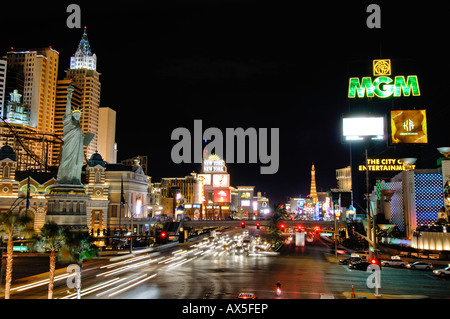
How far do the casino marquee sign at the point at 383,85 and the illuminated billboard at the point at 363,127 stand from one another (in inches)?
509

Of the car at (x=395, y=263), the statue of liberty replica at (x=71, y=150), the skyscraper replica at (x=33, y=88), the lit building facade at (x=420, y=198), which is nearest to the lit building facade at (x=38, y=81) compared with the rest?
the skyscraper replica at (x=33, y=88)

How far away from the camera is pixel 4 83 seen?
16000 centimetres

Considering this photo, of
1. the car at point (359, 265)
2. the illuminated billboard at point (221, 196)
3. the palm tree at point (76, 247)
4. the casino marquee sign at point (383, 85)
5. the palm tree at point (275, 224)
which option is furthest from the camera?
the illuminated billboard at point (221, 196)

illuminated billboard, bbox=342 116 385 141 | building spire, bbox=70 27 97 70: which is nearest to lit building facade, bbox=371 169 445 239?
illuminated billboard, bbox=342 116 385 141

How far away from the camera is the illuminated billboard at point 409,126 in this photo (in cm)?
6481

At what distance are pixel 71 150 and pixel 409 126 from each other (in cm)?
5412

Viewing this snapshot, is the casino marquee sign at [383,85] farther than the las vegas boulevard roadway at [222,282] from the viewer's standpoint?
Yes

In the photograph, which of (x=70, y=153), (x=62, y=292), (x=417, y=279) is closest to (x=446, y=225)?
(x=417, y=279)

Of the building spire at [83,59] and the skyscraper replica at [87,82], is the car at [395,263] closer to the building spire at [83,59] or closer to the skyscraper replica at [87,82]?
the skyscraper replica at [87,82]

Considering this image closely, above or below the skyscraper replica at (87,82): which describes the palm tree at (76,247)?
below

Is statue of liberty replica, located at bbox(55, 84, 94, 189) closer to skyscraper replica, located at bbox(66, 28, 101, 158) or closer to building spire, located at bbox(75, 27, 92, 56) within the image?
skyscraper replica, located at bbox(66, 28, 101, 158)

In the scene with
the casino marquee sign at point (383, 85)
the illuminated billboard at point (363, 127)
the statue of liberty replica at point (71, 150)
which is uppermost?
the casino marquee sign at point (383, 85)

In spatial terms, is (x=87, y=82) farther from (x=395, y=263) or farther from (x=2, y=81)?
(x=395, y=263)

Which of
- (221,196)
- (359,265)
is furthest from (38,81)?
(359,265)
